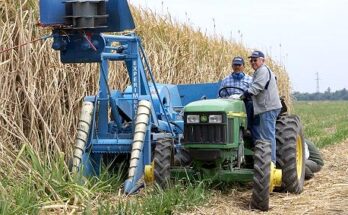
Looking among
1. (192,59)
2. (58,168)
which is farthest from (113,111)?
(192,59)

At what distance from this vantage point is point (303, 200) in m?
7.02

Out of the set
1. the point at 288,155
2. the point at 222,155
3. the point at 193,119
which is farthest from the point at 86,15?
the point at 288,155

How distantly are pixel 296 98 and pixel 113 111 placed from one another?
45.4 ft

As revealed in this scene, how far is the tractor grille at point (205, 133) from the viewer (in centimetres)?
684

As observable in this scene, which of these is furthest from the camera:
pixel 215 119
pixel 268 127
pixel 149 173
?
pixel 268 127

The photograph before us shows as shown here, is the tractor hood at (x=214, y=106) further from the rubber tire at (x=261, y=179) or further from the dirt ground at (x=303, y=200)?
the dirt ground at (x=303, y=200)

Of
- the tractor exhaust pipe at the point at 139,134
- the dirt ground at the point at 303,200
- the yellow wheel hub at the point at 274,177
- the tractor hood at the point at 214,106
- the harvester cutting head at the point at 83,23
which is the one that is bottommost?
the dirt ground at the point at 303,200

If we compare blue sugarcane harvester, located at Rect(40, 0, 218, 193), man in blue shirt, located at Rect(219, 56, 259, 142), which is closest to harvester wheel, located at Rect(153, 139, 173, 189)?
blue sugarcane harvester, located at Rect(40, 0, 218, 193)

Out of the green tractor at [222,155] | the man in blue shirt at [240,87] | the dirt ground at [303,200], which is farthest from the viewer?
the man in blue shirt at [240,87]

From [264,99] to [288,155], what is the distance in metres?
0.69

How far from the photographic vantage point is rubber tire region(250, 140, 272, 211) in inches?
256

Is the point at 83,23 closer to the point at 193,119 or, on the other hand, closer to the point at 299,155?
the point at 193,119

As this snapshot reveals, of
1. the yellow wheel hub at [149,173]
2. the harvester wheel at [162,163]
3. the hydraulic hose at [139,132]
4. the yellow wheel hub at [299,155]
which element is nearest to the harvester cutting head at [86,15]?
the hydraulic hose at [139,132]

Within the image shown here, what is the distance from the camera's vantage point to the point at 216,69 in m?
14.0
